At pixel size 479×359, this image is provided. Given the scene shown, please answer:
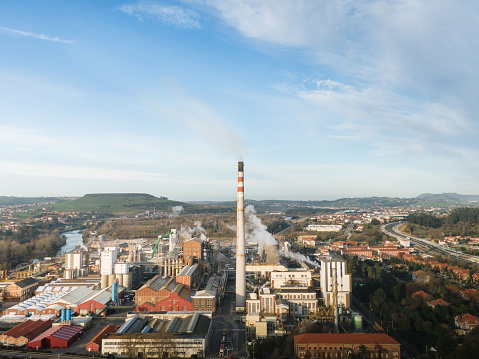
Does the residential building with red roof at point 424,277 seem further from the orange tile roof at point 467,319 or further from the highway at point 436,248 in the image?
the highway at point 436,248

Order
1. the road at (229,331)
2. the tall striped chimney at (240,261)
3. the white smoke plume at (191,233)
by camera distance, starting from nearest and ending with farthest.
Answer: the road at (229,331), the tall striped chimney at (240,261), the white smoke plume at (191,233)

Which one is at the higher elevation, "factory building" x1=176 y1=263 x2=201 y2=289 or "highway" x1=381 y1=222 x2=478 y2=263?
"factory building" x1=176 y1=263 x2=201 y2=289

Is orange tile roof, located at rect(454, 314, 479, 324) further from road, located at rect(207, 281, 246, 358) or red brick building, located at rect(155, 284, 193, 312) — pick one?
red brick building, located at rect(155, 284, 193, 312)

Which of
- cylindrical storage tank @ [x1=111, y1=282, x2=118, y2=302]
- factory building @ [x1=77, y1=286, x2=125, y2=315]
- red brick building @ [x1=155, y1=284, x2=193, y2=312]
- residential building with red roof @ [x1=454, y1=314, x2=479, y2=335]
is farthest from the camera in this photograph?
cylindrical storage tank @ [x1=111, y1=282, x2=118, y2=302]

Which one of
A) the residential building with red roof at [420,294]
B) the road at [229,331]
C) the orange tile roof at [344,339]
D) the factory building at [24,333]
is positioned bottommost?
the road at [229,331]

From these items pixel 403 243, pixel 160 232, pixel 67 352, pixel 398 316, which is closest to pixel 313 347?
pixel 398 316

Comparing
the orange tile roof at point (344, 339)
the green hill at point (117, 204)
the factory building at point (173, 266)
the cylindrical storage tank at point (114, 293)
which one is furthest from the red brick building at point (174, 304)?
the green hill at point (117, 204)

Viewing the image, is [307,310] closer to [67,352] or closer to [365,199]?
[67,352]

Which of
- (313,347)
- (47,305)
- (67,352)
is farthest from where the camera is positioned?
(47,305)

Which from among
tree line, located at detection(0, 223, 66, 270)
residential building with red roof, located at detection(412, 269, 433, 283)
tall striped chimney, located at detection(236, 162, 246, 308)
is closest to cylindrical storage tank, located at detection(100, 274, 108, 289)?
tall striped chimney, located at detection(236, 162, 246, 308)
